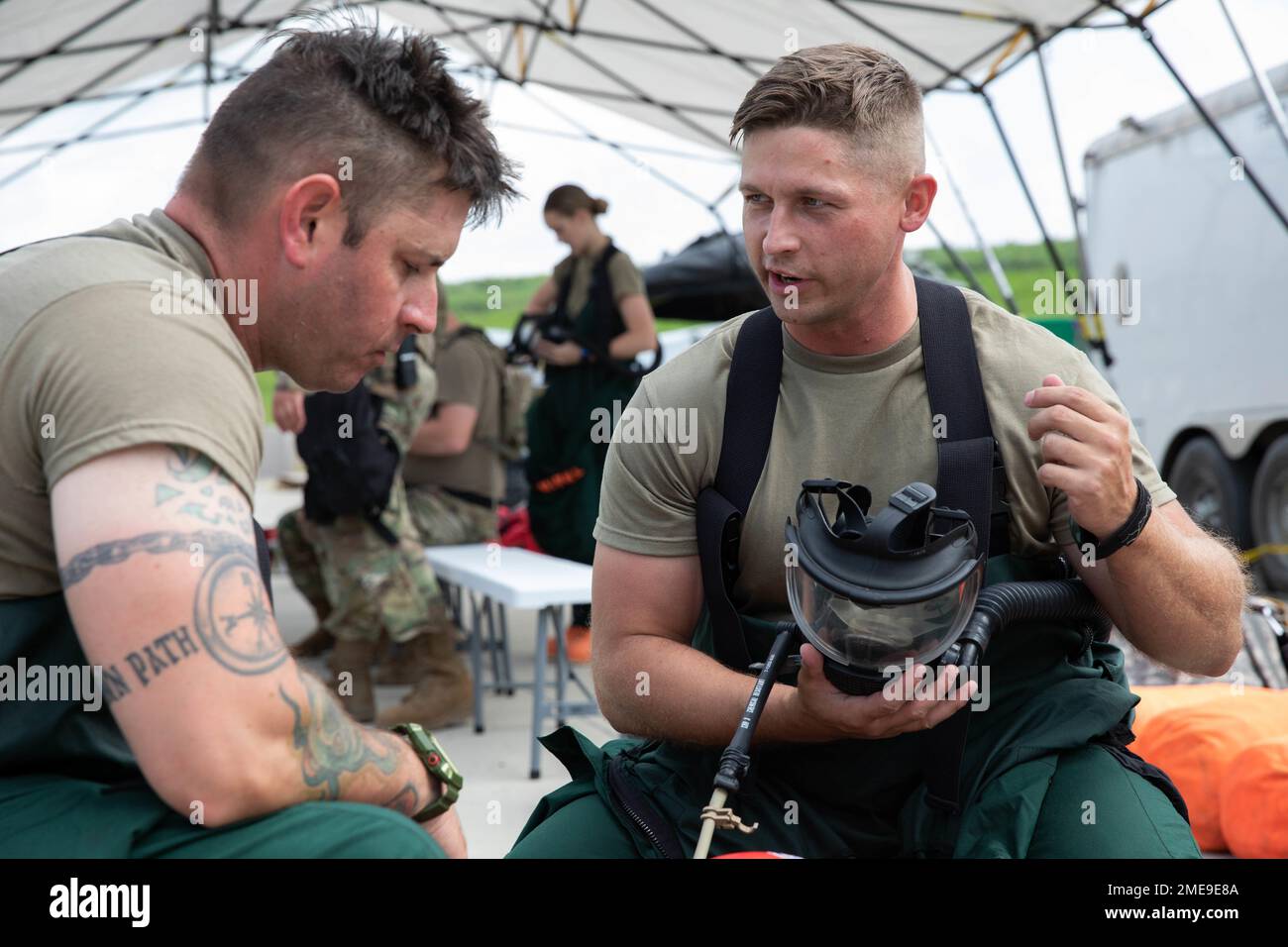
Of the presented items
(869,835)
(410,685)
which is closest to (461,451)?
(410,685)

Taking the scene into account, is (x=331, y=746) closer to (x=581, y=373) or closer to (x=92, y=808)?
(x=92, y=808)

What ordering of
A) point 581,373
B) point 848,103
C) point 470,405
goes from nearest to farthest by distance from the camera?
point 848,103, point 470,405, point 581,373

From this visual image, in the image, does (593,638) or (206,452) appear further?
(593,638)

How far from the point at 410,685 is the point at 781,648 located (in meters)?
4.48

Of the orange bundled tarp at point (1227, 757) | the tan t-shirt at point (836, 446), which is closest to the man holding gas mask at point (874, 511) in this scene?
the tan t-shirt at point (836, 446)

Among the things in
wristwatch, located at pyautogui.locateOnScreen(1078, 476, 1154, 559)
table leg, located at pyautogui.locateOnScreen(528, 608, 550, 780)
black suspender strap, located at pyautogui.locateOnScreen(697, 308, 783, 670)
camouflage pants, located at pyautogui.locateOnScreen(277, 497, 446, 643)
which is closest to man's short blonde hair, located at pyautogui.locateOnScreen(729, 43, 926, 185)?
black suspender strap, located at pyautogui.locateOnScreen(697, 308, 783, 670)

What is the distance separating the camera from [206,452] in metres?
1.29

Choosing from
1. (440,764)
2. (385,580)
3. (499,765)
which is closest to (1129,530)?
(440,764)

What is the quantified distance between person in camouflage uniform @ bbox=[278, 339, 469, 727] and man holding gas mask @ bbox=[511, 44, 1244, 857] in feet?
10.6

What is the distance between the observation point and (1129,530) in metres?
1.79

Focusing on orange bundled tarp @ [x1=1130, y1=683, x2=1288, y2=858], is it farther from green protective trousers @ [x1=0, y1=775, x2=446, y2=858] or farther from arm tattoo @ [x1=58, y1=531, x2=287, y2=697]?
arm tattoo @ [x1=58, y1=531, x2=287, y2=697]

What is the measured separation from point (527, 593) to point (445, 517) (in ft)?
5.01

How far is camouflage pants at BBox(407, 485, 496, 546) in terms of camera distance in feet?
19.8
